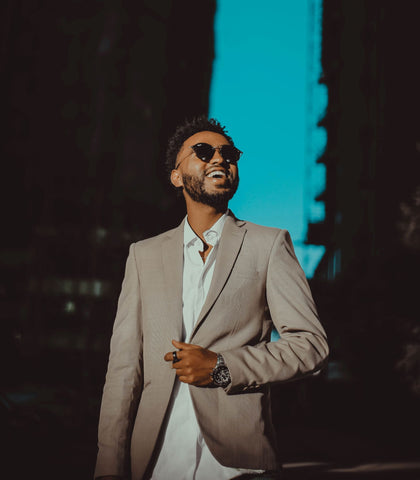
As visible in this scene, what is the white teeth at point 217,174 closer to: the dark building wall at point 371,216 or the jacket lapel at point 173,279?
the jacket lapel at point 173,279

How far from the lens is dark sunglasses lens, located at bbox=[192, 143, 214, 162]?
231cm

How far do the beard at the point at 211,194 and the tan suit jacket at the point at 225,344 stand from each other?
9cm

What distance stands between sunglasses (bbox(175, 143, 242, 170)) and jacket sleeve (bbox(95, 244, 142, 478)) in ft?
2.31

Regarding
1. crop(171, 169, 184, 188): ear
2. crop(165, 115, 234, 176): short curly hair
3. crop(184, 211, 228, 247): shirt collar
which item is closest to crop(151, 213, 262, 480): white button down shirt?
crop(184, 211, 228, 247): shirt collar

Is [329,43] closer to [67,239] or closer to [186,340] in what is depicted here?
[67,239]

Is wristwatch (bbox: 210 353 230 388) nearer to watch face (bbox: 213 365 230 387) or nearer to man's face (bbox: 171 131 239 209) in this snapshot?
watch face (bbox: 213 365 230 387)

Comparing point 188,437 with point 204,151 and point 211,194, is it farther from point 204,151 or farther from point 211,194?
point 204,151

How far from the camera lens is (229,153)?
229 centimetres

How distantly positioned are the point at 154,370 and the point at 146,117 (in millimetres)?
25027

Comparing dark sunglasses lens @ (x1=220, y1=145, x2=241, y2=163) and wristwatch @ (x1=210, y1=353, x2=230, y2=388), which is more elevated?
dark sunglasses lens @ (x1=220, y1=145, x2=241, y2=163)

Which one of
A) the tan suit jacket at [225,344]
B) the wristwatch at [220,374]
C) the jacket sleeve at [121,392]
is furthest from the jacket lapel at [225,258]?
the jacket sleeve at [121,392]

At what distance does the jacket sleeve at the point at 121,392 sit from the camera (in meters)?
2.02

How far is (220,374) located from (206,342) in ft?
0.62

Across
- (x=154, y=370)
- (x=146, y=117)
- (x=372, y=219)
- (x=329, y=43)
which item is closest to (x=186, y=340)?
(x=154, y=370)
